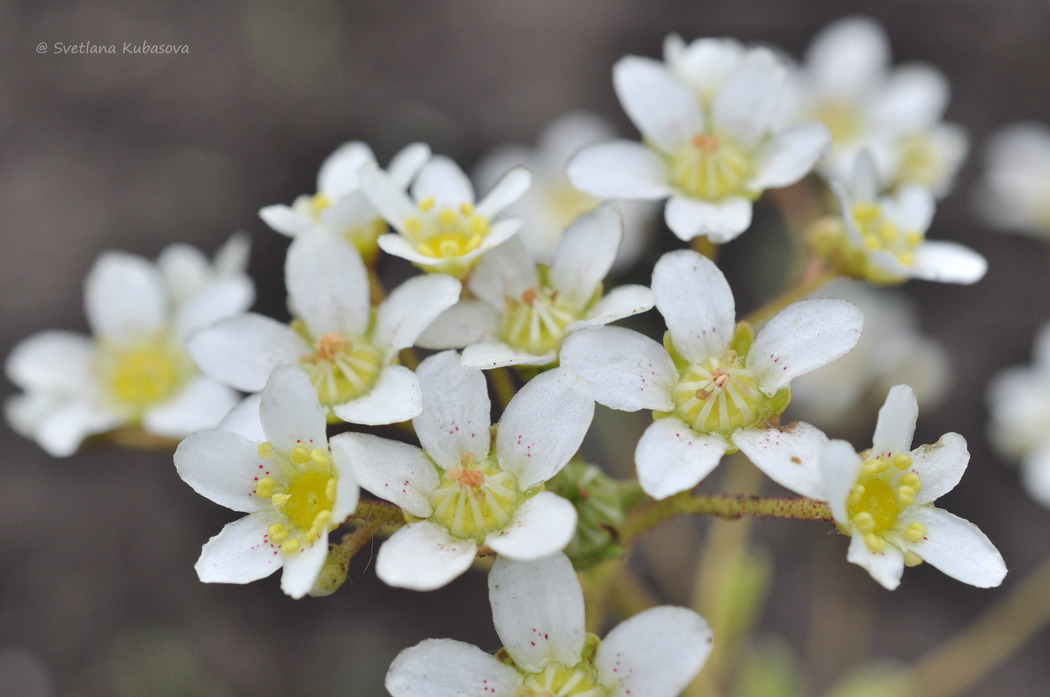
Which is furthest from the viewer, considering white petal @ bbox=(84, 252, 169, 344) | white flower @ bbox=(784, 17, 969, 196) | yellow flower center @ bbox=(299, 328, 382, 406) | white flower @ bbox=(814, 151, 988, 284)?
white flower @ bbox=(784, 17, 969, 196)

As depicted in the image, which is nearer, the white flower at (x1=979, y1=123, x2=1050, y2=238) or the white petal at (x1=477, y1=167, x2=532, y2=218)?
the white petal at (x1=477, y1=167, x2=532, y2=218)

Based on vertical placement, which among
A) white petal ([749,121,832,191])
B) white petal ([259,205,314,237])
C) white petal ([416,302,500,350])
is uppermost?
white petal ([749,121,832,191])

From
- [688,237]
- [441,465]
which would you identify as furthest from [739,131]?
[441,465]

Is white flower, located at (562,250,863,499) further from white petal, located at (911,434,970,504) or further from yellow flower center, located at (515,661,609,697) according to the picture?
yellow flower center, located at (515,661,609,697)

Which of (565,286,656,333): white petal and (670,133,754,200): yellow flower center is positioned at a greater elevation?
(670,133,754,200): yellow flower center

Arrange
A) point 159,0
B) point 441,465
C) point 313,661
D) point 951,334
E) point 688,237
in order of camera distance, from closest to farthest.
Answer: point 441,465
point 688,237
point 313,661
point 951,334
point 159,0

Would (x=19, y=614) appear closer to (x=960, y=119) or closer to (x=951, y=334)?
(x=951, y=334)

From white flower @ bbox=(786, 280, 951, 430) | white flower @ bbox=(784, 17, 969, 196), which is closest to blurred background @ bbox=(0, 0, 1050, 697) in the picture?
white flower @ bbox=(786, 280, 951, 430)

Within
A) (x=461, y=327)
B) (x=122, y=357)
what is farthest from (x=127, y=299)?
(x=461, y=327)
